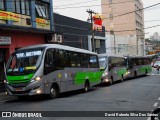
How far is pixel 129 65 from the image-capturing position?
36.8 metres

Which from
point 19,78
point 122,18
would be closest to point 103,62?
point 19,78

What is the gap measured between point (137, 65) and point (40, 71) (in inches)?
1004

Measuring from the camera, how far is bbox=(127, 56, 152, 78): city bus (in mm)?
37281

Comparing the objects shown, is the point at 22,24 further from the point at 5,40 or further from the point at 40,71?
the point at 40,71

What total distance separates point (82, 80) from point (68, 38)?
1877cm

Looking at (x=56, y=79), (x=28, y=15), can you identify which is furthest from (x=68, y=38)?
(x=56, y=79)

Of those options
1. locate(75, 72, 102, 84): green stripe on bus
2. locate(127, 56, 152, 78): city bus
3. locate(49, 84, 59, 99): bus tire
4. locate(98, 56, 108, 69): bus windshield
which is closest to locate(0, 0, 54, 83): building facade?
locate(98, 56, 108, 69): bus windshield

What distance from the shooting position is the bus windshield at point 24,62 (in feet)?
53.8

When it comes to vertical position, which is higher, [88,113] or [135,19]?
[135,19]

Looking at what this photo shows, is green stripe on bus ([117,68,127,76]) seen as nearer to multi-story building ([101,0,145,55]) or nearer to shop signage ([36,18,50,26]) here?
shop signage ([36,18,50,26])

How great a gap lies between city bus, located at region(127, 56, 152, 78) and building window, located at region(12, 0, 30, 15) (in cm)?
1322

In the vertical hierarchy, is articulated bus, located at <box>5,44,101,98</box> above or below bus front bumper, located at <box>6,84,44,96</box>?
above

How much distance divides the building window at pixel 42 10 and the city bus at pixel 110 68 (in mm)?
7502

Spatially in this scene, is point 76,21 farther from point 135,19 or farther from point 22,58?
point 135,19
